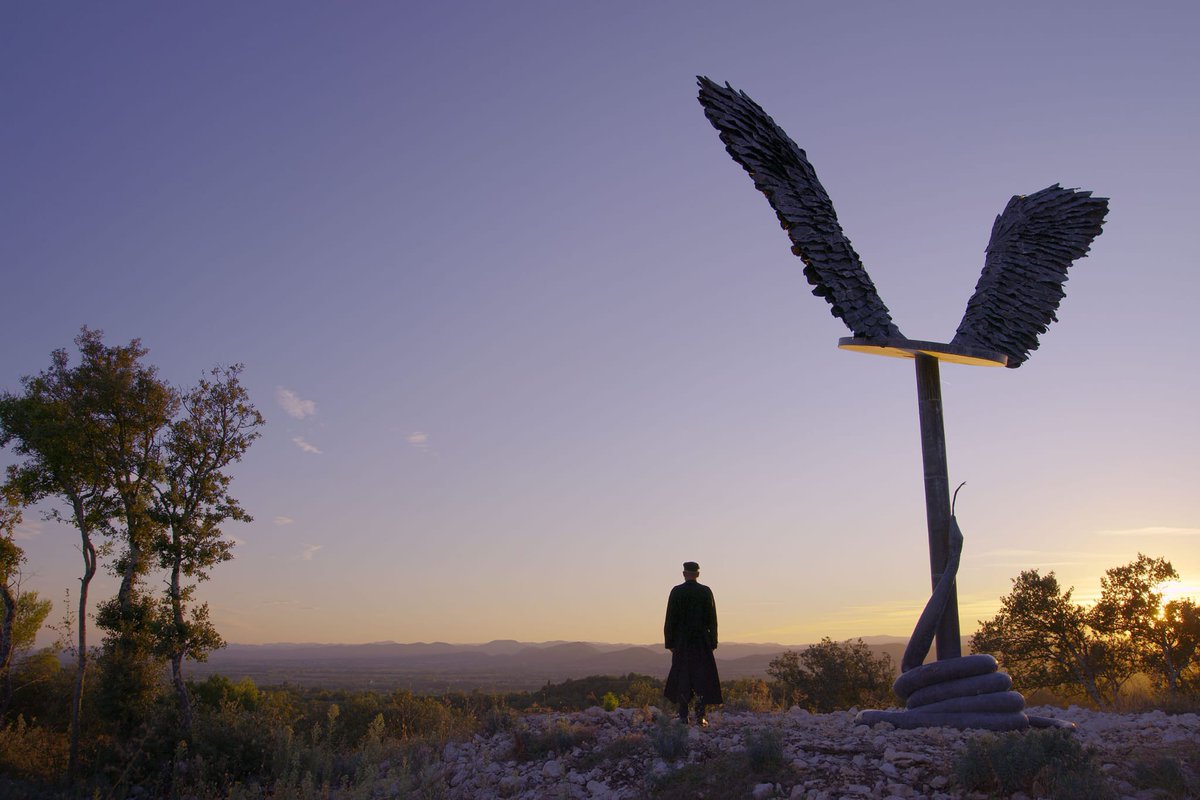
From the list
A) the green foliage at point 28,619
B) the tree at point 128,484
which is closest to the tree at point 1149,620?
the tree at point 128,484

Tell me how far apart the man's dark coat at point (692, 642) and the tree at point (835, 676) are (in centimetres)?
811

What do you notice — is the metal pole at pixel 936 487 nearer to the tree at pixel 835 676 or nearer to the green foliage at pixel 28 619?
the tree at pixel 835 676

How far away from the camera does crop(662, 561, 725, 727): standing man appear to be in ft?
34.3

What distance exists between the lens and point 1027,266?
1216 cm

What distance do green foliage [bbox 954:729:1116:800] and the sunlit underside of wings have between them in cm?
517

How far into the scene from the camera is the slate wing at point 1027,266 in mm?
11664

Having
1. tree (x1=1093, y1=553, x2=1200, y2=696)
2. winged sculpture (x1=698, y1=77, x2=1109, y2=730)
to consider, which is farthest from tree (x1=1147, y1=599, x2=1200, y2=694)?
winged sculpture (x1=698, y1=77, x2=1109, y2=730)

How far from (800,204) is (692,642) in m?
5.74

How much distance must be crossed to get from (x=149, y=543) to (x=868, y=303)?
13245 millimetres

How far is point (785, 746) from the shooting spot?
8.34m

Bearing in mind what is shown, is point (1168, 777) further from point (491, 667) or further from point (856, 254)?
point (491, 667)

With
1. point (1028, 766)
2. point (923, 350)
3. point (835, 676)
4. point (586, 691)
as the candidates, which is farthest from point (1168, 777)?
point (586, 691)

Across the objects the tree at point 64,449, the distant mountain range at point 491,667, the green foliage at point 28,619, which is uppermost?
the tree at point 64,449

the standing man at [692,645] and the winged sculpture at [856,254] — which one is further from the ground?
the winged sculpture at [856,254]
